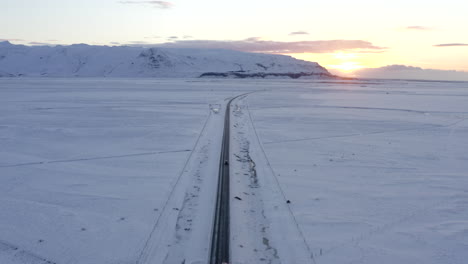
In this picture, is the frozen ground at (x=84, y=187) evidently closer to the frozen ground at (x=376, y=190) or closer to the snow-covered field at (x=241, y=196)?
the snow-covered field at (x=241, y=196)

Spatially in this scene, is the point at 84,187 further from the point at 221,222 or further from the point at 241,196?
the point at 221,222

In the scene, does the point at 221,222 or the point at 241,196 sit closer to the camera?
the point at 221,222

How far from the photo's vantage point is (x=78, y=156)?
1229cm

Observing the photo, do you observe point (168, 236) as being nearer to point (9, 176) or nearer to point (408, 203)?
point (408, 203)

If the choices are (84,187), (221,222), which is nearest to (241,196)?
(221,222)

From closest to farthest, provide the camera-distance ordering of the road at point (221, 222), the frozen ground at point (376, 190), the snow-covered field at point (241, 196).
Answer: the road at point (221, 222) → the snow-covered field at point (241, 196) → the frozen ground at point (376, 190)

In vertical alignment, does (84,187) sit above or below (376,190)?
below

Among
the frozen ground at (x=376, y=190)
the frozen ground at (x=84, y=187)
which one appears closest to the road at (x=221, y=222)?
the frozen ground at (x=84, y=187)

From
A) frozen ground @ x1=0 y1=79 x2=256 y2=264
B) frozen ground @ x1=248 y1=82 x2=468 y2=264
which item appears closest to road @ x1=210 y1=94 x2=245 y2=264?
frozen ground @ x1=0 y1=79 x2=256 y2=264

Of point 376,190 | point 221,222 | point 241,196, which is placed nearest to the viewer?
point 221,222

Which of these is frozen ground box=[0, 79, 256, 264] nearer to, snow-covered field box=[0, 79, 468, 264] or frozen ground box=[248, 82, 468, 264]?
snow-covered field box=[0, 79, 468, 264]

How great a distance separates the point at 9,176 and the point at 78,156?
253cm

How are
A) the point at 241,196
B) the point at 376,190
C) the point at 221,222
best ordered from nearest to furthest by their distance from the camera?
the point at 221,222 < the point at 241,196 < the point at 376,190

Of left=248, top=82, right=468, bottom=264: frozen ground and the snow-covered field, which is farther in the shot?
left=248, top=82, right=468, bottom=264: frozen ground
